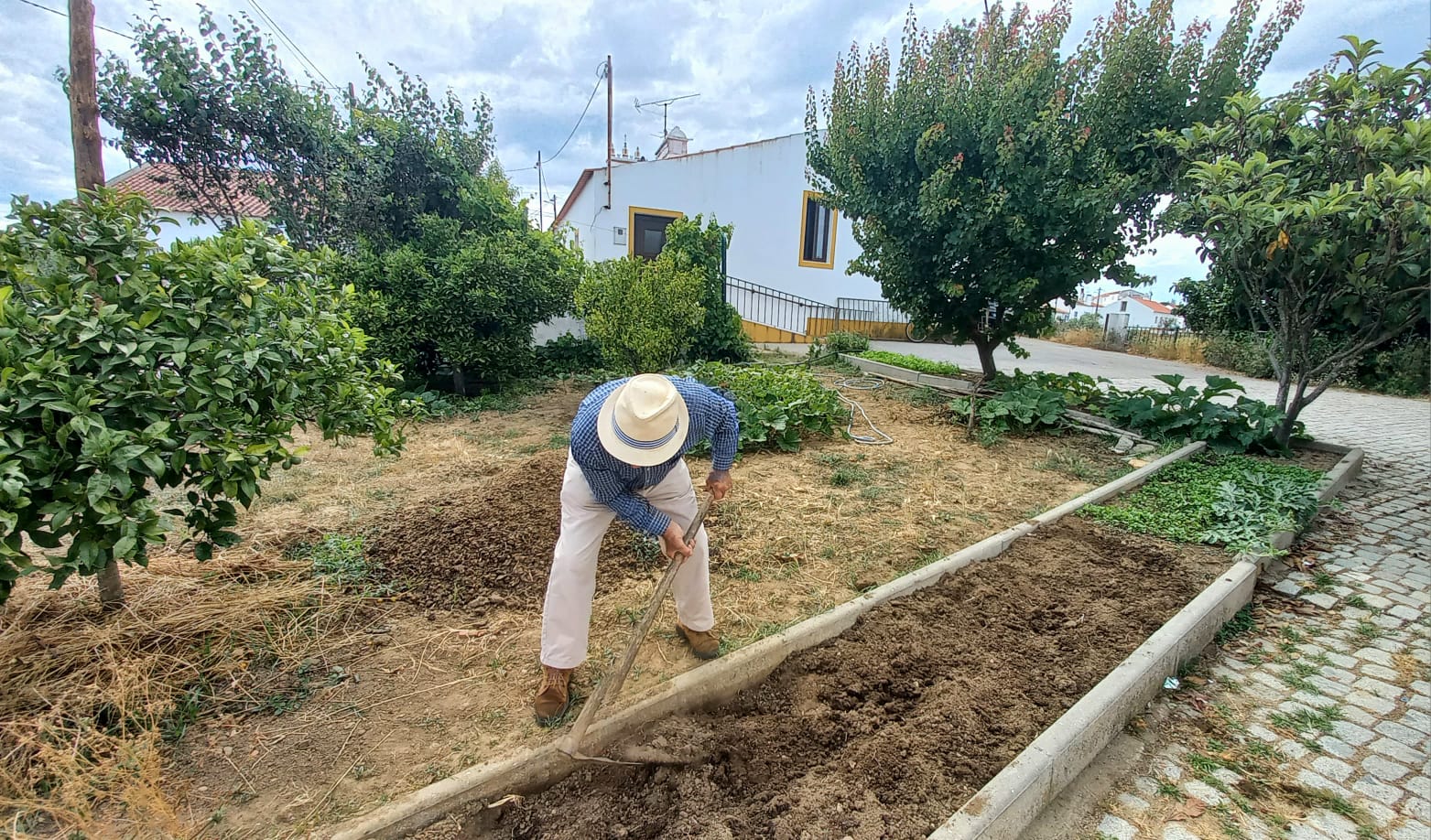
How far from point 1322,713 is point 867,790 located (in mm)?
2139

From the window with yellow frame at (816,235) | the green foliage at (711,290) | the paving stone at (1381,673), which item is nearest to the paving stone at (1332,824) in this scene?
the paving stone at (1381,673)

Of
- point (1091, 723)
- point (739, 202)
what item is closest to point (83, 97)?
point (1091, 723)

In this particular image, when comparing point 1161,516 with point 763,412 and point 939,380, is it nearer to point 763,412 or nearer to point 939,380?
point 763,412

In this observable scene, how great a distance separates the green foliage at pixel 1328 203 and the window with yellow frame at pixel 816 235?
958 centimetres

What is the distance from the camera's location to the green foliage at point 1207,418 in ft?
18.8

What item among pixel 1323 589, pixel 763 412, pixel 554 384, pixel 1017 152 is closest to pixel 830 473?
pixel 763 412

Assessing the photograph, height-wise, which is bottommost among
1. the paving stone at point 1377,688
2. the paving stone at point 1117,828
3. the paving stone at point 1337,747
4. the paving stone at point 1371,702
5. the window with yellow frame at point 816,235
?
the paving stone at point 1117,828

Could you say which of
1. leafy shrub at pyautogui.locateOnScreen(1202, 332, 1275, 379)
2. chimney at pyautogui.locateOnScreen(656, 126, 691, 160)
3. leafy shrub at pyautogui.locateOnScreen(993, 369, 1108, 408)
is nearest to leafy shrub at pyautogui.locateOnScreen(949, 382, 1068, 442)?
leafy shrub at pyautogui.locateOnScreen(993, 369, 1108, 408)

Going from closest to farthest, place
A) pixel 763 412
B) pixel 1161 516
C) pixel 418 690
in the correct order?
pixel 418 690
pixel 1161 516
pixel 763 412

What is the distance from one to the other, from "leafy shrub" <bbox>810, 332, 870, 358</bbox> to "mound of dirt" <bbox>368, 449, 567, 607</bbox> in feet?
26.9

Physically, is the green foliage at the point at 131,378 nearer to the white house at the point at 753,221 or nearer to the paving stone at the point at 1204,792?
the paving stone at the point at 1204,792

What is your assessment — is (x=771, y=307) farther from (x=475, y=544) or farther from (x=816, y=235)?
(x=475, y=544)

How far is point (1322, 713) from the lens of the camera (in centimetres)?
251

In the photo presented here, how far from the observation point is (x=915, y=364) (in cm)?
1003
